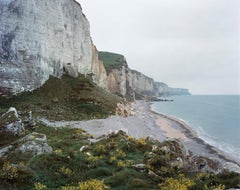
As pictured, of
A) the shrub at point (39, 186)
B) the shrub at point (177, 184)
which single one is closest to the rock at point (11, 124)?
the shrub at point (39, 186)

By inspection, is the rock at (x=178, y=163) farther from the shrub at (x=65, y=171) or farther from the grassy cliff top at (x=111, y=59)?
the grassy cliff top at (x=111, y=59)

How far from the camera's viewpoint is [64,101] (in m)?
39.1

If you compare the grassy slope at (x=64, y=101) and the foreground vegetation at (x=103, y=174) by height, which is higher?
the grassy slope at (x=64, y=101)

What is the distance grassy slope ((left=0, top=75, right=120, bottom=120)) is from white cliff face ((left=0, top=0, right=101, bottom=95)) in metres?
1.31

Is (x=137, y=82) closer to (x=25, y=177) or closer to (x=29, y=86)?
(x=29, y=86)

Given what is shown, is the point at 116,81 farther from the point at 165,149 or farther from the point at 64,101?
the point at 165,149

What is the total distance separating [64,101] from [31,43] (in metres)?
8.73

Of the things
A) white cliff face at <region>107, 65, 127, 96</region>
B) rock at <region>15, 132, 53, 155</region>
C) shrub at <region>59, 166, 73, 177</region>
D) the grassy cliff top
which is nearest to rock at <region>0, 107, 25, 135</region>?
rock at <region>15, 132, 53, 155</region>

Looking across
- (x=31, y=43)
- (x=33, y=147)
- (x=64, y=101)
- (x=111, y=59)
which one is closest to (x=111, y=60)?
(x=111, y=59)

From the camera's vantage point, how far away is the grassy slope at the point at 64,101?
32.1 meters

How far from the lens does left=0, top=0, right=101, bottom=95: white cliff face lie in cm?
3388

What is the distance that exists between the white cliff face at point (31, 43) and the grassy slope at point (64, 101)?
1312 millimetres

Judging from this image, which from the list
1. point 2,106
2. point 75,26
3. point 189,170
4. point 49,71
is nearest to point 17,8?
point 49,71

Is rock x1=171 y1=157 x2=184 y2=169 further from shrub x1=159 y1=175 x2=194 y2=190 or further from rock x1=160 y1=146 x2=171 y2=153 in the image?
shrub x1=159 y1=175 x2=194 y2=190
